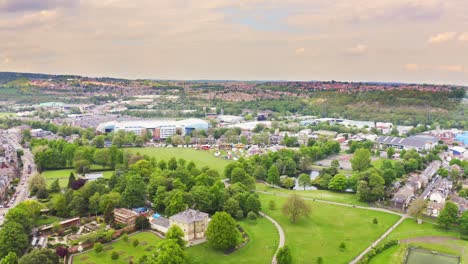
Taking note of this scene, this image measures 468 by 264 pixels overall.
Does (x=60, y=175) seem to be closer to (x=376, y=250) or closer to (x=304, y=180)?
(x=304, y=180)

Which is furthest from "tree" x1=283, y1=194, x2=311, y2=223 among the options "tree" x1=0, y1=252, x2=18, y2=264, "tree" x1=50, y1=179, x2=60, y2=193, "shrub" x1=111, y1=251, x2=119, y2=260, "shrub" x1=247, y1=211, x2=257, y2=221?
"tree" x1=50, y1=179, x2=60, y2=193

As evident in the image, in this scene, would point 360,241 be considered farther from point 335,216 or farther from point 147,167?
point 147,167

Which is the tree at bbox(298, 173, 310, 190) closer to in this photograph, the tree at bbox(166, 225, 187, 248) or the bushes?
the bushes

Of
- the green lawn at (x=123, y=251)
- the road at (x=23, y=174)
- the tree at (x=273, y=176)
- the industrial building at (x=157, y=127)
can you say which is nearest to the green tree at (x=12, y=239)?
the green lawn at (x=123, y=251)

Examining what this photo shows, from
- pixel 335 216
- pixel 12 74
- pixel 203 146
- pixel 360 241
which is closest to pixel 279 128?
pixel 203 146

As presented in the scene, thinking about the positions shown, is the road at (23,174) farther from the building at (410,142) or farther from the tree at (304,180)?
the building at (410,142)
